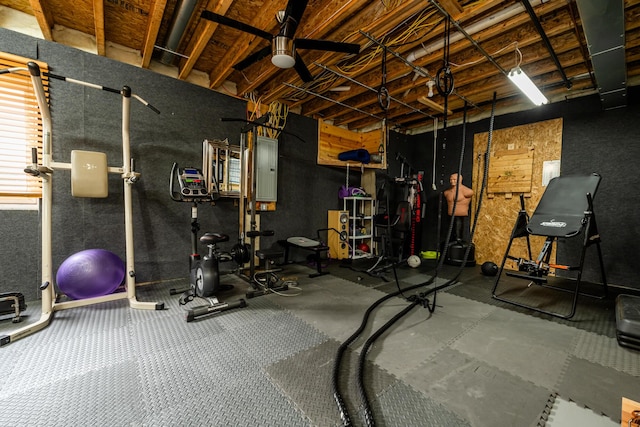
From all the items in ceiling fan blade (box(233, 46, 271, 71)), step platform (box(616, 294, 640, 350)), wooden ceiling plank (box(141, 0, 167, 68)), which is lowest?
step platform (box(616, 294, 640, 350))

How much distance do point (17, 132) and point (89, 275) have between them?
5.59 ft

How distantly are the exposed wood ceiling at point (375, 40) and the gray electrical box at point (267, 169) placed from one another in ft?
2.38

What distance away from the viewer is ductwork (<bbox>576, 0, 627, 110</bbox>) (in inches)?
80.5

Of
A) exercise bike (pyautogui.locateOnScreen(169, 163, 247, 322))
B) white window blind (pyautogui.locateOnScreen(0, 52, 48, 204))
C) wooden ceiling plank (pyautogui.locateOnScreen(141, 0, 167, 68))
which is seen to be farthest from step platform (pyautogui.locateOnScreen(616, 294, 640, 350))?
white window blind (pyautogui.locateOnScreen(0, 52, 48, 204))

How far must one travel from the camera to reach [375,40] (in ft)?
8.86

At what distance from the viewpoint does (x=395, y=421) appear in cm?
126

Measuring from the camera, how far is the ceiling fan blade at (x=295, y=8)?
195 cm

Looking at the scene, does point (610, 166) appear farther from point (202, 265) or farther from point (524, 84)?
point (202, 265)

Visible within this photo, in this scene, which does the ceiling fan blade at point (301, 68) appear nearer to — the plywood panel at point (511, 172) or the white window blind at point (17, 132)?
the white window blind at point (17, 132)

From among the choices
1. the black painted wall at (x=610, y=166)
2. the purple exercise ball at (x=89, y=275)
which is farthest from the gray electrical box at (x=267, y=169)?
the black painted wall at (x=610, y=166)

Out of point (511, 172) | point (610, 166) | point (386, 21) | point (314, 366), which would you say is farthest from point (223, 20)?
point (610, 166)

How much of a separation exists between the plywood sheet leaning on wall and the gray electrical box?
409 centimetres

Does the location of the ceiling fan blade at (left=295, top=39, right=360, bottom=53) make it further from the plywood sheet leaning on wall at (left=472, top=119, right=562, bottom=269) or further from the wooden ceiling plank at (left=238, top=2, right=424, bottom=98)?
the plywood sheet leaning on wall at (left=472, top=119, right=562, bottom=269)

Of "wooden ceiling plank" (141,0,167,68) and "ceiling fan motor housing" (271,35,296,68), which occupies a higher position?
"wooden ceiling plank" (141,0,167,68)
